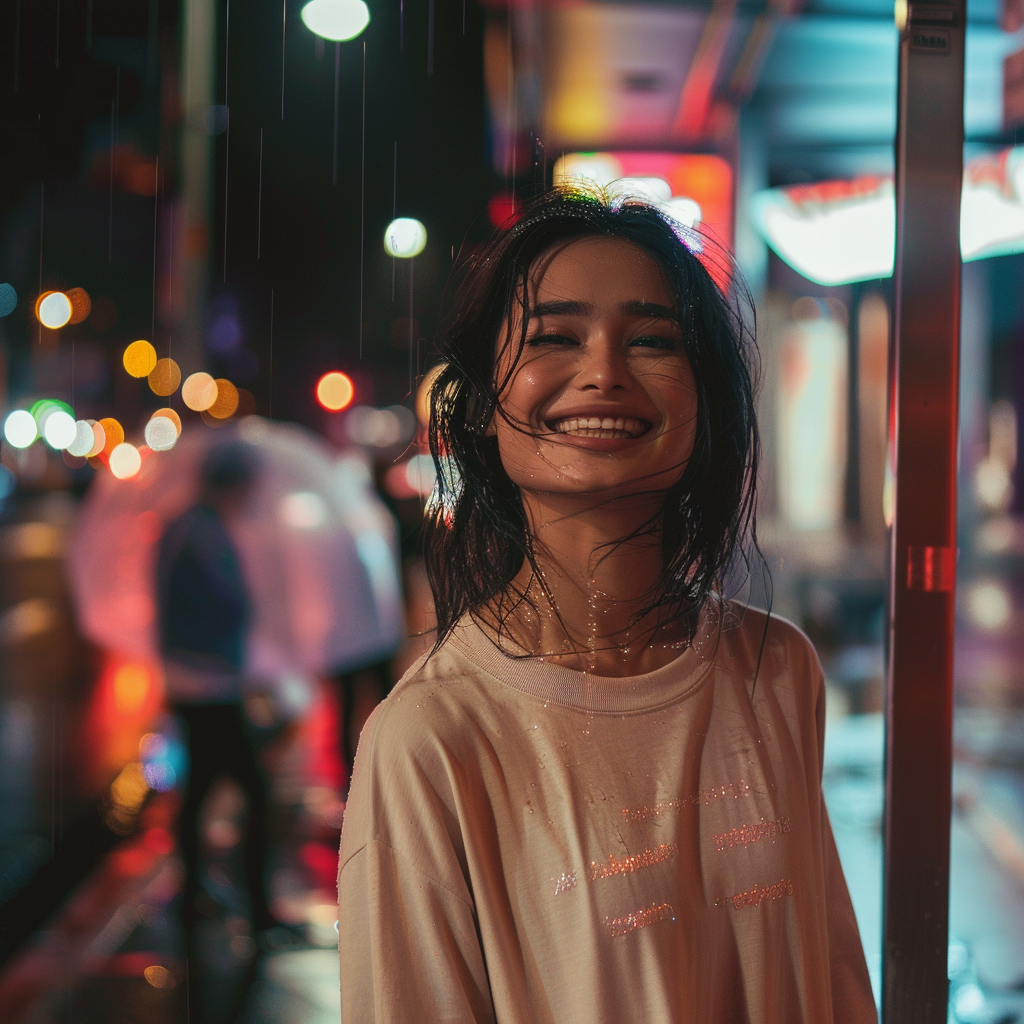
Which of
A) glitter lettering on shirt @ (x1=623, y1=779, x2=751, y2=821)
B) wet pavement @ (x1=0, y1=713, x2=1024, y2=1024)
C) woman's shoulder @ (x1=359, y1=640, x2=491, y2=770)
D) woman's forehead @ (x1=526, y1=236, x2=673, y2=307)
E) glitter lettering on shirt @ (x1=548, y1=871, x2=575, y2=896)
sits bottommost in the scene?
wet pavement @ (x1=0, y1=713, x2=1024, y2=1024)

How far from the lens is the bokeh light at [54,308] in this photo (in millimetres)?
1710

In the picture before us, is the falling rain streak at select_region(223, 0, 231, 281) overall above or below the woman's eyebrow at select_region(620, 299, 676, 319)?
above

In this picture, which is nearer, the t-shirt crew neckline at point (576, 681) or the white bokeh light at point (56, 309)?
the t-shirt crew neckline at point (576, 681)

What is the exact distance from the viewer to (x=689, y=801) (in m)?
0.96

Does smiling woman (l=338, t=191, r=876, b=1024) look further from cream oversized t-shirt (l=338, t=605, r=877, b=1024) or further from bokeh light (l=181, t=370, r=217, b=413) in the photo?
bokeh light (l=181, t=370, r=217, b=413)

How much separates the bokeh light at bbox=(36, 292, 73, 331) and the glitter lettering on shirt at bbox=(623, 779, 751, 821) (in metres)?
1.35

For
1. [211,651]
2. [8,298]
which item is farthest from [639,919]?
[211,651]

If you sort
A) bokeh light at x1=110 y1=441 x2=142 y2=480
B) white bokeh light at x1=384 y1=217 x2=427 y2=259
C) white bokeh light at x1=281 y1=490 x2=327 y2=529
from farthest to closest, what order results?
bokeh light at x1=110 y1=441 x2=142 y2=480
white bokeh light at x1=281 y1=490 x2=327 y2=529
white bokeh light at x1=384 y1=217 x2=427 y2=259

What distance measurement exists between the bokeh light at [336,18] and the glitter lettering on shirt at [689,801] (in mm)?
1264

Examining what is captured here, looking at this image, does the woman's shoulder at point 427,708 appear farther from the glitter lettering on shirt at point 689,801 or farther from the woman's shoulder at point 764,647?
the woman's shoulder at point 764,647

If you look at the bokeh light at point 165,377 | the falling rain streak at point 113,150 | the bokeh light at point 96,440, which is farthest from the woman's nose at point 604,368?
the bokeh light at point 96,440

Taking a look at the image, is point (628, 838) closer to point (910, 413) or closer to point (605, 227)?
point (605, 227)

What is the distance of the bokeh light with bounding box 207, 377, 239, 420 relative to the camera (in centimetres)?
354

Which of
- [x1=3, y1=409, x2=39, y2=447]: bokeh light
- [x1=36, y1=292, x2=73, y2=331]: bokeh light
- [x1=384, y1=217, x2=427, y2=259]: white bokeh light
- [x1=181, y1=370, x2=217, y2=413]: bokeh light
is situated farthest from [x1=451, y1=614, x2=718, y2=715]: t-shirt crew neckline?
[x1=181, y1=370, x2=217, y2=413]: bokeh light
